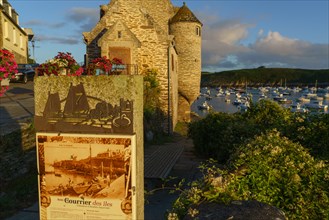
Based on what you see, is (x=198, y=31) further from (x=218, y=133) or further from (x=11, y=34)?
(x=11, y=34)

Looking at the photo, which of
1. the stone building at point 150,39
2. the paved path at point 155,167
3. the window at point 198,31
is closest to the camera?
the paved path at point 155,167

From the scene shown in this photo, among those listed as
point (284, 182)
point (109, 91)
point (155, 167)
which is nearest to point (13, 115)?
point (155, 167)

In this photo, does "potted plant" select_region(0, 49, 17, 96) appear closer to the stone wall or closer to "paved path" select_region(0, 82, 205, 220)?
"paved path" select_region(0, 82, 205, 220)

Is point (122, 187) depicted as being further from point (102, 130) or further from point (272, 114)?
point (272, 114)

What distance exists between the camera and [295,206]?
17.3 feet

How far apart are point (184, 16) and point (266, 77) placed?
171655 mm

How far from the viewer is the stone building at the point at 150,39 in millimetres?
20656

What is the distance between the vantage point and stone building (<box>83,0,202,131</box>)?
20.7m

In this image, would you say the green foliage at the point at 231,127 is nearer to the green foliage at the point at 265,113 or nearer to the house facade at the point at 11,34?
the green foliage at the point at 265,113

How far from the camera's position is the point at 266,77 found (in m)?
186

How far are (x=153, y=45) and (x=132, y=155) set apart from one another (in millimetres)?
19228

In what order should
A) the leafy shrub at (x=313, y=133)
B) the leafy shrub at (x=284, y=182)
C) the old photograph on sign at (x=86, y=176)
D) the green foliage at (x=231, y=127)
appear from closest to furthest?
the old photograph on sign at (x=86, y=176), the leafy shrub at (x=284, y=182), the leafy shrub at (x=313, y=133), the green foliage at (x=231, y=127)

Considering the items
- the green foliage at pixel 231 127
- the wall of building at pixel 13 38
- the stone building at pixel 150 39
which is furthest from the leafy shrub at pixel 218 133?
the wall of building at pixel 13 38

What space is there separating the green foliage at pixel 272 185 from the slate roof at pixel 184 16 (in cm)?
2236
